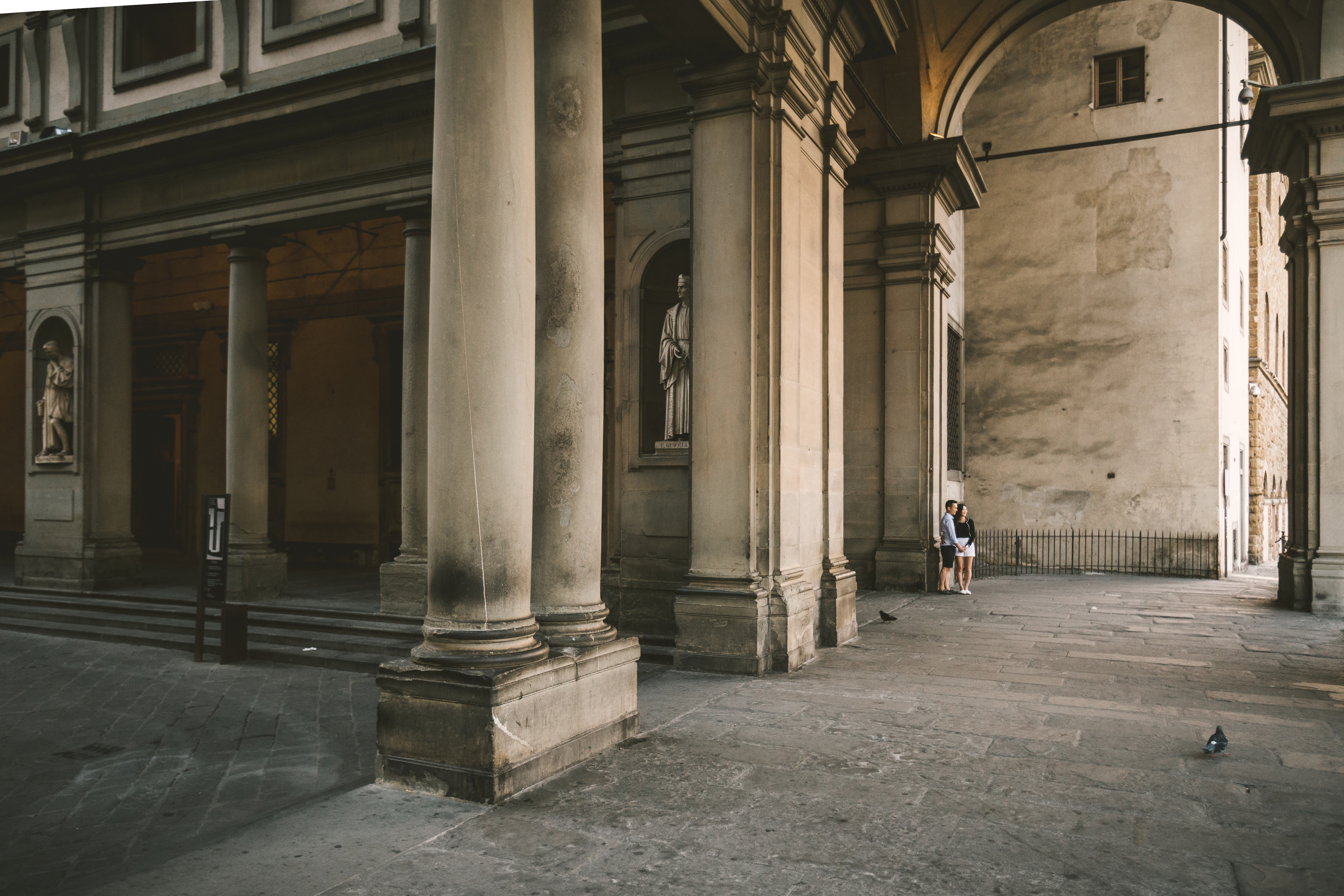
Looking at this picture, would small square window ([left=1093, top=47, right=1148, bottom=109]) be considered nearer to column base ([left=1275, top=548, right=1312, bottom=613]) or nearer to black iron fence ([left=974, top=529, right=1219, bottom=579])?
black iron fence ([left=974, top=529, right=1219, bottom=579])

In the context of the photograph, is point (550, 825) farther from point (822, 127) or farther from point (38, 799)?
point (822, 127)

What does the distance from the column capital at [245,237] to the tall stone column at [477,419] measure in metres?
9.18

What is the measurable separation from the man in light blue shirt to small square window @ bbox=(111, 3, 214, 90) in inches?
509

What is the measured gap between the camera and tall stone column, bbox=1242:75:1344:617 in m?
11.5

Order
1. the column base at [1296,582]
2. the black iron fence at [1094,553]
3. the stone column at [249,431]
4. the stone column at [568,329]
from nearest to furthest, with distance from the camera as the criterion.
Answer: the stone column at [568,329] → the column base at [1296,582] → the stone column at [249,431] → the black iron fence at [1094,553]

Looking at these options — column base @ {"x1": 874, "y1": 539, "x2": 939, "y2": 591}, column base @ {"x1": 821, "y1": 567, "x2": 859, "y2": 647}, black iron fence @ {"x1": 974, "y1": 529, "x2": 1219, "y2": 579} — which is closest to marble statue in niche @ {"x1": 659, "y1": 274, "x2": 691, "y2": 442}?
column base @ {"x1": 821, "y1": 567, "x2": 859, "y2": 647}

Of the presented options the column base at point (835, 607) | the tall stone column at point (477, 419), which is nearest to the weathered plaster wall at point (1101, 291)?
the column base at point (835, 607)

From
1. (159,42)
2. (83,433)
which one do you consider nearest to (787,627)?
(83,433)

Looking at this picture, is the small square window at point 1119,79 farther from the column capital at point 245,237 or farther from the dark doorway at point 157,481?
the dark doorway at point 157,481

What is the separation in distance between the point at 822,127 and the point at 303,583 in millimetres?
10514

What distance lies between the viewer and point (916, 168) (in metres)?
14.0

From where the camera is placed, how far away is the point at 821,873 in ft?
11.5

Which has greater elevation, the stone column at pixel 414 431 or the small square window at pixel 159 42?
the small square window at pixel 159 42

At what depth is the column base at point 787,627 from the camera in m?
7.50
